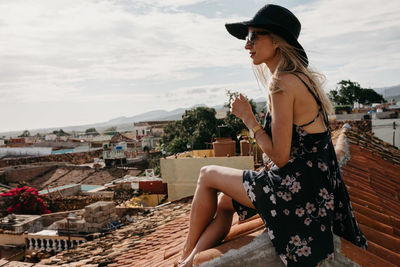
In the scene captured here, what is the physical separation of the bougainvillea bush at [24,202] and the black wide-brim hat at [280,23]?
17.1 m

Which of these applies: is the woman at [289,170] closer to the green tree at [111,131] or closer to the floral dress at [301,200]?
the floral dress at [301,200]

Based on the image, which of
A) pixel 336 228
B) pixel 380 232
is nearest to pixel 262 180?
pixel 336 228

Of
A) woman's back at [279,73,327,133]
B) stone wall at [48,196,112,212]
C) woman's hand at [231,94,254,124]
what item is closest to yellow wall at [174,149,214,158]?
stone wall at [48,196,112,212]

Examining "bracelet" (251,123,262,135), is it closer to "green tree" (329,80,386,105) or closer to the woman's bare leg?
the woman's bare leg

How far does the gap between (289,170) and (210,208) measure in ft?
1.82

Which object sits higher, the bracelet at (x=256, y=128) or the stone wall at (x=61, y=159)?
the bracelet at (x=256, y=128)

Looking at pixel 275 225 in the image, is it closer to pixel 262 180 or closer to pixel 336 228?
pixel 262 180

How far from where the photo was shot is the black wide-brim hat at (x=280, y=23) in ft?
5.74

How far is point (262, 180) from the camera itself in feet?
5.87

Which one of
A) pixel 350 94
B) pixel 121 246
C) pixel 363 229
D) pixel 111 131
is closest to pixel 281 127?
pixel 363 229

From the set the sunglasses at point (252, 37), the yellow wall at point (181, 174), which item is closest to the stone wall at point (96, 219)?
the yellow wall at point (181, 174)

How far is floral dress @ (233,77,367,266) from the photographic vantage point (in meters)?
1.63

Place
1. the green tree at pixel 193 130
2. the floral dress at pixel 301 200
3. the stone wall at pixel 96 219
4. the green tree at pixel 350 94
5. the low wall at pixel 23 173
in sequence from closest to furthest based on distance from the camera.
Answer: the floral dress at pixel 301 200 → the stone wall at pixel 96 219 → the low wall at pixel 23 173 → the green tree at pixel 193 130 → the green tree at pixel 350 94

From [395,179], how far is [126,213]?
25.5ft
